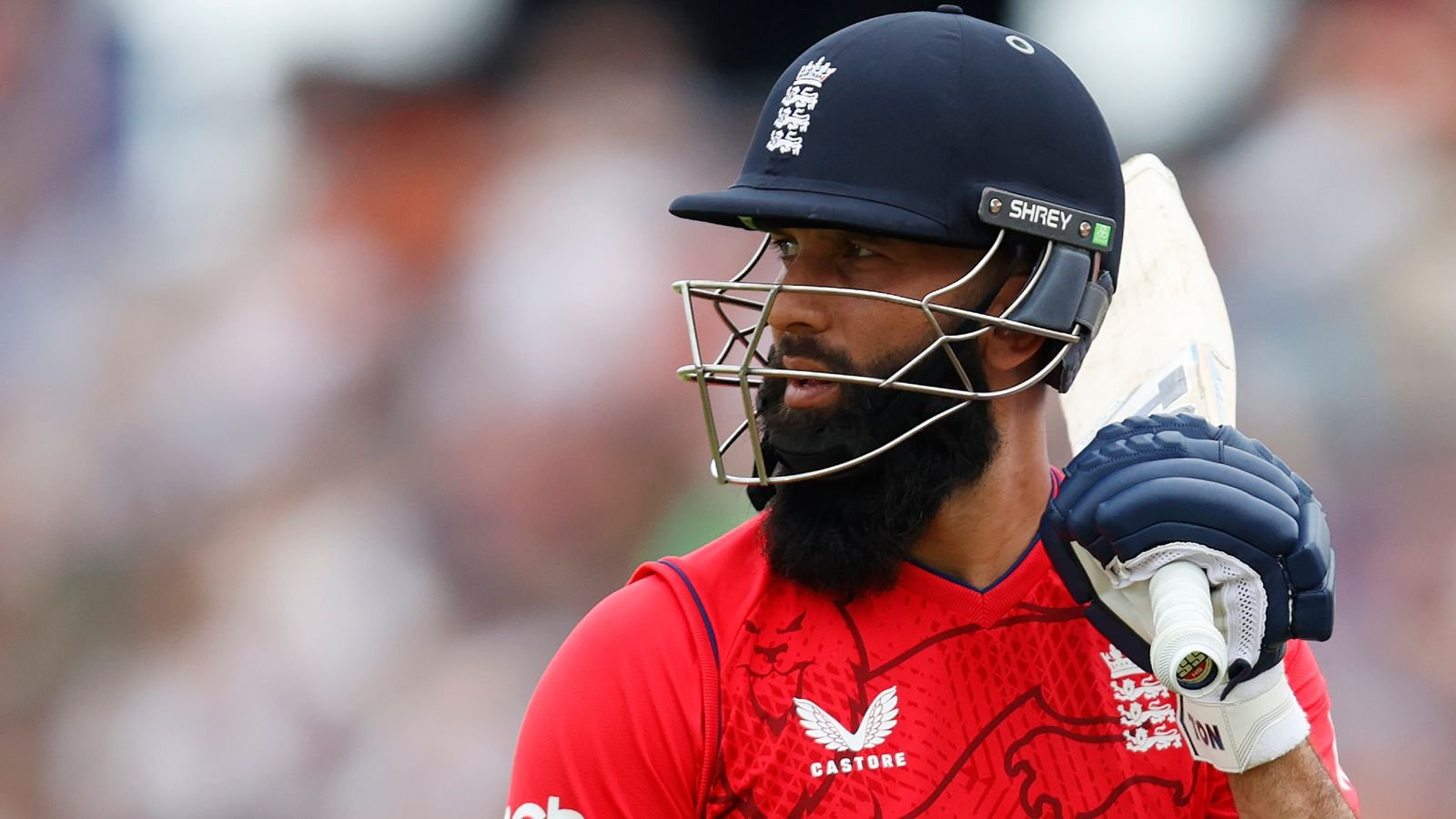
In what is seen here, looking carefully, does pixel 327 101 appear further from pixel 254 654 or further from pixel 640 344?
pixel 254 654

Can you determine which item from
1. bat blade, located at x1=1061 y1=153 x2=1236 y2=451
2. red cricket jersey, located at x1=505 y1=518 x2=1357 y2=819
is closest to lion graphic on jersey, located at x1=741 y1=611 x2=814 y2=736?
red cricket jersey, located at x1=505 y1=518 x2=1357 y2=819

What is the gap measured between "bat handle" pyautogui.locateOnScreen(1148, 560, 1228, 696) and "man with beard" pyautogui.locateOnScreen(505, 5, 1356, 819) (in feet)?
0.10

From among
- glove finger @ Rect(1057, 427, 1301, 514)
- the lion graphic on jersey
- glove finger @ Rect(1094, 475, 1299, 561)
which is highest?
glove finger @ Rect(1057, 427, 1301, 514)

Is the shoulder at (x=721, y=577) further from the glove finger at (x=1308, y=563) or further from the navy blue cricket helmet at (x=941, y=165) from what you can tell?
the glove finger at (x=1308, y=563)

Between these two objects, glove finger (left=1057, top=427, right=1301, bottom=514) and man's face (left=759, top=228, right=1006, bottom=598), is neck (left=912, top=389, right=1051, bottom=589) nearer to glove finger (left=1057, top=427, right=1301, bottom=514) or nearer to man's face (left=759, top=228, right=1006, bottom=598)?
man's face (left=759, top=228, right=1006, bottom=598)

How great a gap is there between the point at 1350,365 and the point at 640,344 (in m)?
1.89

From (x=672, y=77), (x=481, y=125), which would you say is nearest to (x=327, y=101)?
(x=481, y=125)

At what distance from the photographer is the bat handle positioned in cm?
154

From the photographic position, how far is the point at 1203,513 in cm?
160

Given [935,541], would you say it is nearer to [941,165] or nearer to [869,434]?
[869,434]

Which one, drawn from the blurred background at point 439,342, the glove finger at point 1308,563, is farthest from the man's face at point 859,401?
the blurred background at point 439,342

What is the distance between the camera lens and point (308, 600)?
149 inches

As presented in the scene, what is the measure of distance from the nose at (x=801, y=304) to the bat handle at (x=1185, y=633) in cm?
48

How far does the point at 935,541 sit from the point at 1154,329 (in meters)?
0.59
